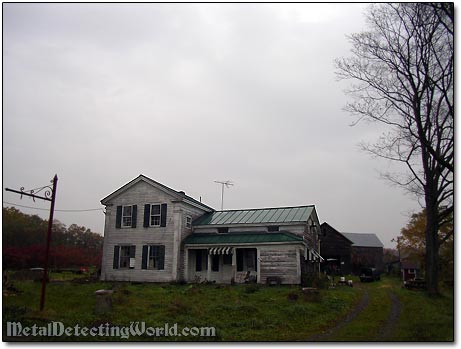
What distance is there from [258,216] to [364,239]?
47.9 m

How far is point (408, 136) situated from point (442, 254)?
11.3 meters

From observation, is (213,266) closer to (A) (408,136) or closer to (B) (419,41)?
(A) (408,136)

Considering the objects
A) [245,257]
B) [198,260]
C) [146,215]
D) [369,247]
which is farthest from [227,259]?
[369,247]

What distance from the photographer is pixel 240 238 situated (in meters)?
27.4

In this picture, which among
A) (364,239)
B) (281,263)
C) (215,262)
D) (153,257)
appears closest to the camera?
(281,263)

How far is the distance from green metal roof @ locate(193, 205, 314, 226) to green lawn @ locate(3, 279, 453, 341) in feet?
27.1

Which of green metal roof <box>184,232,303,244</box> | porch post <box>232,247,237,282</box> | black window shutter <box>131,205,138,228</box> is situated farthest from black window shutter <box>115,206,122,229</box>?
porch post <box>232,247,237,282</box>

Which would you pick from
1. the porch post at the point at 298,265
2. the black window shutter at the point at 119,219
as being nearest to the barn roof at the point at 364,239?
the porch post at the point at 298,265

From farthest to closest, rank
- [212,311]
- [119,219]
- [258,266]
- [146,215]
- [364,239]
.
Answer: [364,239] < [119,219] < [146,215] < [258,266] < [212,311]

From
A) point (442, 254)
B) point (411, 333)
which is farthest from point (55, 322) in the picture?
point (442, 254)

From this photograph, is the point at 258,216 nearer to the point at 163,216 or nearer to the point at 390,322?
the point at 163,216

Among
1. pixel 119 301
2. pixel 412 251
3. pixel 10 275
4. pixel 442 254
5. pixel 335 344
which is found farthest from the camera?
pixel 412 251

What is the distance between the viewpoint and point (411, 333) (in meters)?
11.8

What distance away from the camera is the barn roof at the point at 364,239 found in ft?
229
